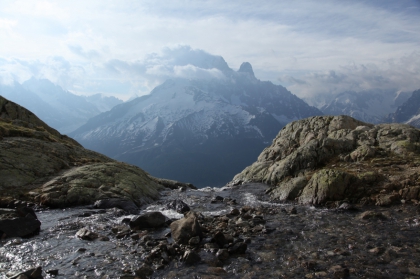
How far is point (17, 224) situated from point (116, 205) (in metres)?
13.1

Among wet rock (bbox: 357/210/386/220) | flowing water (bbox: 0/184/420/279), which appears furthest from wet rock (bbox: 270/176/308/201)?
wet rock (bbox: 357/210/386/220)

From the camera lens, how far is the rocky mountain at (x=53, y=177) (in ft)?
123

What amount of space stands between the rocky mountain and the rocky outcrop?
23952 millimetres

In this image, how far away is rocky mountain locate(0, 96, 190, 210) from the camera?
3753 centimetres

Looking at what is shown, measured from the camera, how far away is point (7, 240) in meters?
22.9

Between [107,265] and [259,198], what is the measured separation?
103 feet

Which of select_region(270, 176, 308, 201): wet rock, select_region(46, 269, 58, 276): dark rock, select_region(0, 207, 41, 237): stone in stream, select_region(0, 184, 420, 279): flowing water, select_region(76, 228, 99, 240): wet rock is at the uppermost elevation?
select_region(0, 207, 41, 237): stone in stream

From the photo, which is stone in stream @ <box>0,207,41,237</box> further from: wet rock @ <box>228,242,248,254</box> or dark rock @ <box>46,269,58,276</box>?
wet rock @ <box>228,242,248,254</box>

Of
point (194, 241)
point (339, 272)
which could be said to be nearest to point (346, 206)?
point (339, 272)

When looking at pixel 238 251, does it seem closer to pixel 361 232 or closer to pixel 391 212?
pixel 361 232

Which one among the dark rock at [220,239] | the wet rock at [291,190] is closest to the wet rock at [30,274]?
the dark rock at [220,239]

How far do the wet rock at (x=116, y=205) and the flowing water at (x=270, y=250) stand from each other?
15.3 feet

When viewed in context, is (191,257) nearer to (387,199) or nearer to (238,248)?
(238,248)

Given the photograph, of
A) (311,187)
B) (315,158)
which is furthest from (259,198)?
(315,158)
